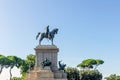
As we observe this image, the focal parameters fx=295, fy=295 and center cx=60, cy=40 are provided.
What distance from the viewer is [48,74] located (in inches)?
1703

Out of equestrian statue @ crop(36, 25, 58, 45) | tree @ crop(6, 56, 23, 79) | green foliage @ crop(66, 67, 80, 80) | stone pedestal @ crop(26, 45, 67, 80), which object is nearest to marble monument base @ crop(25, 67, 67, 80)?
stone pedestal @ crop(26, 45, 67, 80)

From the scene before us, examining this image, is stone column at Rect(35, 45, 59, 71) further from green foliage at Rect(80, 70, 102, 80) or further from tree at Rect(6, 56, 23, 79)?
tree at Rect(6, 56, 23, 79)

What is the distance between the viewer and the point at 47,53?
151 feet

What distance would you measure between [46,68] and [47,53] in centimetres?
288

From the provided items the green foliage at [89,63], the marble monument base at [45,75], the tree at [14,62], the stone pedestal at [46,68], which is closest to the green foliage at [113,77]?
the green foliage at [89,63]

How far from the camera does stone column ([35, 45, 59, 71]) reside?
4572cm

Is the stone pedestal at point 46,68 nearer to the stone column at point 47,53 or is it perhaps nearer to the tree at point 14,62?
the stone column at point 47,53

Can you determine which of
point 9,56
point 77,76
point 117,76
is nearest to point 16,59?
point 9,56

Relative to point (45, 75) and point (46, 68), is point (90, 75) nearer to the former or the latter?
point (46, 68)

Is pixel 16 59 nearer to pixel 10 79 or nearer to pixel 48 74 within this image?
pixel 10 79

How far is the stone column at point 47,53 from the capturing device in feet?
150

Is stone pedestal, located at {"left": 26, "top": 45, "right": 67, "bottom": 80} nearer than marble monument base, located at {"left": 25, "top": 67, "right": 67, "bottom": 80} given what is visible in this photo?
No

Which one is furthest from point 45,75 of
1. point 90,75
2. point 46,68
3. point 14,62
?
point 14,62

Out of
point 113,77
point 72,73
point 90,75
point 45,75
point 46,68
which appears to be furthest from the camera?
point 113,77
